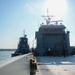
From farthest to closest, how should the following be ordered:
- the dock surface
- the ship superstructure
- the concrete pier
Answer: the ship superstructure
the dock surface
the concrete pier

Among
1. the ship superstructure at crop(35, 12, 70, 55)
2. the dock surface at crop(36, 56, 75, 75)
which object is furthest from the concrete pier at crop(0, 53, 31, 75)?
the ship superstructure at crop(35, 12, 70, 55)

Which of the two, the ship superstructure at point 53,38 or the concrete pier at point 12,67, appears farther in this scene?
the ship superstructure at point 53,38

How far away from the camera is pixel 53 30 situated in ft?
118

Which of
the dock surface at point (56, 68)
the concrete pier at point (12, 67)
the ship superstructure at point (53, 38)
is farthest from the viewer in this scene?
the ship superstructure at point (53, 38)

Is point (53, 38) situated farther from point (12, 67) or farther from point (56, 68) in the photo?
point (12, 67)

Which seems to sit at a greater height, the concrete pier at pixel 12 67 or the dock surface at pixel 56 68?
the concrete pier at pixel 12 67

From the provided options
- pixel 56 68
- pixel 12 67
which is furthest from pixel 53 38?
pixel 12 67

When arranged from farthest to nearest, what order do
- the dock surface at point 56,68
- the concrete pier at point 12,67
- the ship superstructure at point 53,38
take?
the ship superstructure at point 53,38, the dock surface at point 56,68, the concrete pier at point 12,67

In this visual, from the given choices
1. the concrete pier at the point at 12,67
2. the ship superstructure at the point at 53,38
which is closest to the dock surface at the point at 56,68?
the concrete pier at the point at 12,67

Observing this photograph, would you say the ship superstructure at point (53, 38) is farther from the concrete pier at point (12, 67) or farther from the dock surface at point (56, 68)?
the concrete pier at point (12, 67)

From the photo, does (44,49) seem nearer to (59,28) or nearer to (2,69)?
(59,28)

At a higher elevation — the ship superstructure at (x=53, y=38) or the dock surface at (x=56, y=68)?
the ship superstructure at (x=53, y=38)

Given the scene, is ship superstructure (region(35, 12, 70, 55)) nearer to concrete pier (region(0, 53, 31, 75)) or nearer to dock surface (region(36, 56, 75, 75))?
dock surface (region(36, 56, 75, 75))

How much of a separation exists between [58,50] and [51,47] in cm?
223
